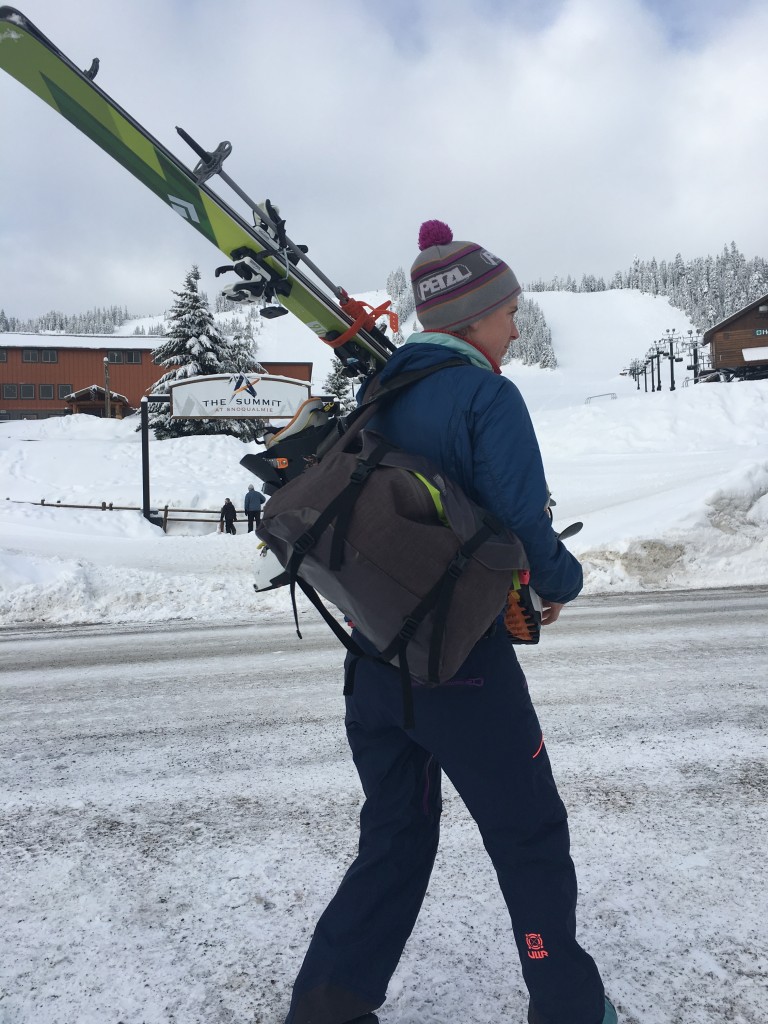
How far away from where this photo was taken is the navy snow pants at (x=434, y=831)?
5.42ft

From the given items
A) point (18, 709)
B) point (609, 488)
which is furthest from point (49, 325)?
point (18, 709)

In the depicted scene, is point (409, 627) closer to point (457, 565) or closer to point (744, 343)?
point (457, 565)

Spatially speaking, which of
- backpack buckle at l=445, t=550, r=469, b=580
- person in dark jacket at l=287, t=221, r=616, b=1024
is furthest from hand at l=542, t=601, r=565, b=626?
backpack buckle at l=445, t=550, r=469, b=580

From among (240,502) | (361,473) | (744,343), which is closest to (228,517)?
(240,502)

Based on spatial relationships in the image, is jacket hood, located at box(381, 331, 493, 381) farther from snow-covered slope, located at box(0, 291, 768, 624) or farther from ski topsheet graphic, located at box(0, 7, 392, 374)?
snow-covered slope, located at box(0, 291, 768, 624)

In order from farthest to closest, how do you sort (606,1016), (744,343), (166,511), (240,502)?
1. (744,343)
2. (240,502)
3. (166,511)
4. (606,1016)

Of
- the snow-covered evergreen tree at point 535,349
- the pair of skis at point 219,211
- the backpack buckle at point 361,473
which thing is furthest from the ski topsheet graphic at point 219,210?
the snow-covered evergreen tree at point 535,349

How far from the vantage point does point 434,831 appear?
6.28ft

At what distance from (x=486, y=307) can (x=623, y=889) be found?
211cm

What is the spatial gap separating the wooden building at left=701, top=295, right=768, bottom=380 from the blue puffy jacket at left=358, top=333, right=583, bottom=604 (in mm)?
55380

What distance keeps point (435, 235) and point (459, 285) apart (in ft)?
1.00

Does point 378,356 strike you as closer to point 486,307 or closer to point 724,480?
point 486,307

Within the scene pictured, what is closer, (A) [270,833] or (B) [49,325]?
(A) [270,833]

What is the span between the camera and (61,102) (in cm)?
307
